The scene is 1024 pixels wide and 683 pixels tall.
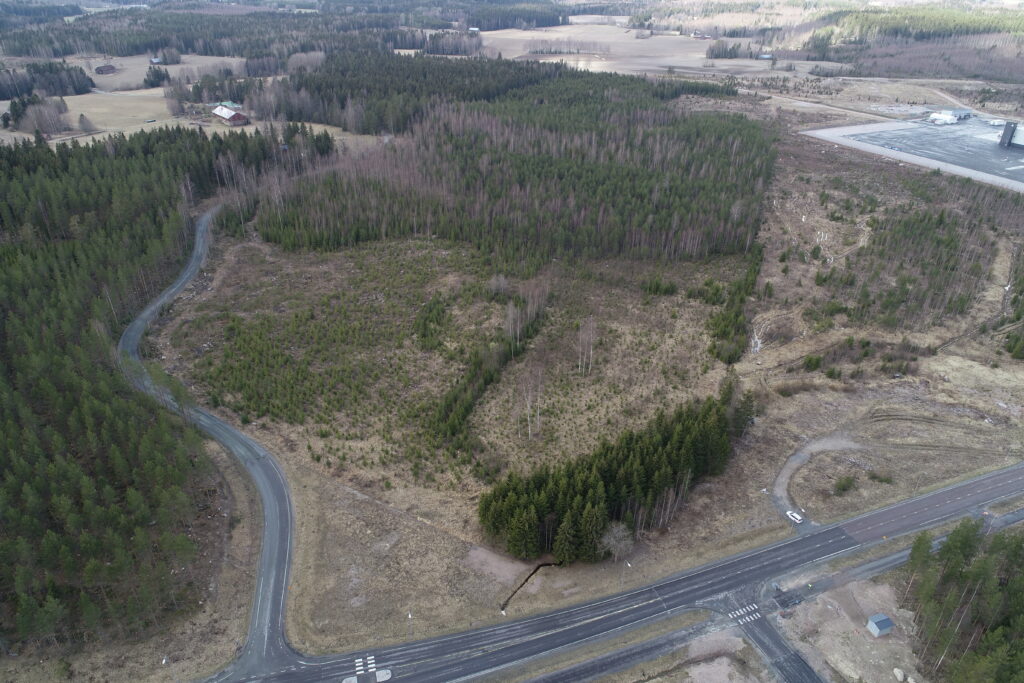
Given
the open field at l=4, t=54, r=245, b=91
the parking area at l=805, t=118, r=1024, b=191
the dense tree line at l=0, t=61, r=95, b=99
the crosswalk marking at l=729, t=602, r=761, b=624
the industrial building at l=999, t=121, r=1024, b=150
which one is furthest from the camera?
the open field at l=4, t=54, r=245, b=91

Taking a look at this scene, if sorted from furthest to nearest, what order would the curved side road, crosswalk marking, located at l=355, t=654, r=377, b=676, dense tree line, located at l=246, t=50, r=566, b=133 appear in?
1. dense tree line, located at l=246, t=50, r=566, b=133
2. the curved side road
3. crosswalk marking, located at l=355, t=654, r=377, b=676

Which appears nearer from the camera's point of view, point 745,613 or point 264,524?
point 745,613

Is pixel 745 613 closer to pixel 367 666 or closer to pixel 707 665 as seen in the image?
pixel 707 665

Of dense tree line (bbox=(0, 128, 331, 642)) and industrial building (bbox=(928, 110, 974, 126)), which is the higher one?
industrial building (bbox=(928, 110, 974, 126))

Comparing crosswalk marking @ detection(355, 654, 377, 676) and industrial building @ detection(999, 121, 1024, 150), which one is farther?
industrial building @ detection(999, 121, 1024, 150)

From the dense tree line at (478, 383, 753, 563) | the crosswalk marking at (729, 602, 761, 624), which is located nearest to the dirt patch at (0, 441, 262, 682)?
the dense tree line at (478, 383, 753, 563)

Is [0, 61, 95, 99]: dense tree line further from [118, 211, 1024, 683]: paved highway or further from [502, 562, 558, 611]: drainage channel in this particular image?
[502, 562, 558, 611]: drainage channel

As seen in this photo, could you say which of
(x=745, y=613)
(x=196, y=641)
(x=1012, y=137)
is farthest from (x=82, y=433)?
(x=1012, y=137)

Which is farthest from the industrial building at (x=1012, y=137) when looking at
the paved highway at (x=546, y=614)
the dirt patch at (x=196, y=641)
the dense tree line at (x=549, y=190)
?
the dirt patch at (x=196, y=641)
